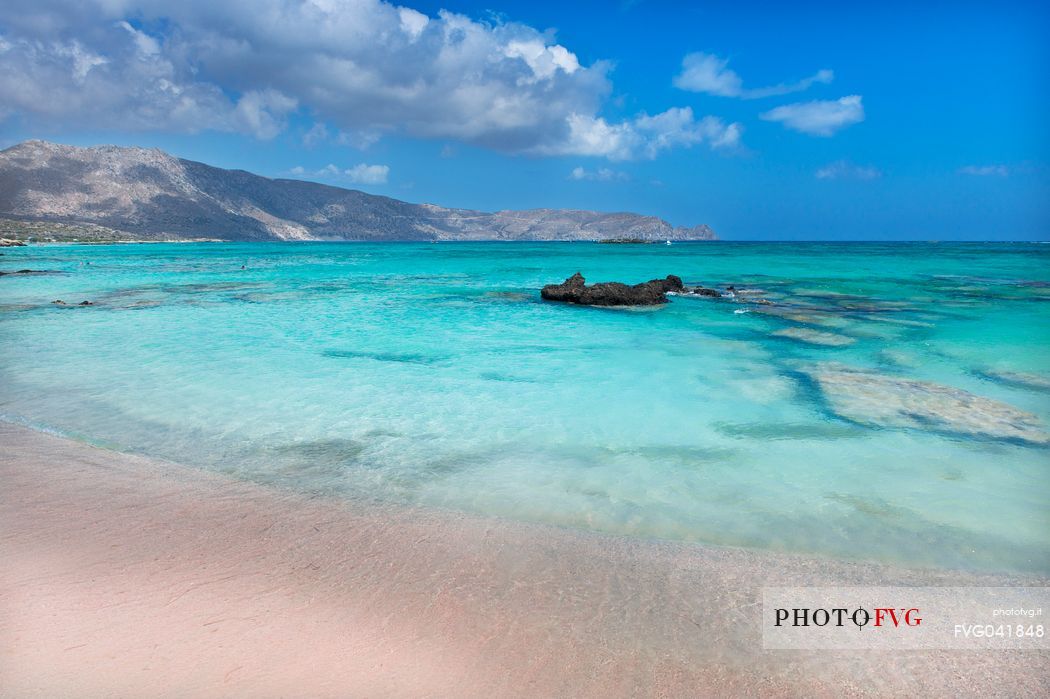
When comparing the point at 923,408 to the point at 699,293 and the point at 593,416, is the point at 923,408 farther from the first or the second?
the point at 699,293

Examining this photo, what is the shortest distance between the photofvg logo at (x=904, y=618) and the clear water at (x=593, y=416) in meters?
0.45

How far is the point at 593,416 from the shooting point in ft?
24.7

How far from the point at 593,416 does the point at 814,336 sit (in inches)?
347

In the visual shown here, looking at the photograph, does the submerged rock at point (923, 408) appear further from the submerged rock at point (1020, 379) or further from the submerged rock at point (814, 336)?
the submerged rock at point (814, 336)

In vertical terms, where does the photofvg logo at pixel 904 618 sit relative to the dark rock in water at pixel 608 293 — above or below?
below

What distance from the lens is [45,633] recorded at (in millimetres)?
2951

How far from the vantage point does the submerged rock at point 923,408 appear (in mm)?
6992

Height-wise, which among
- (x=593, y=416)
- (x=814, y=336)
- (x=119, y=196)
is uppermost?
(x=119, y=196)

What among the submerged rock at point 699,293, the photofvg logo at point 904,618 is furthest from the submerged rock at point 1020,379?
the submerged rock at point 699,293

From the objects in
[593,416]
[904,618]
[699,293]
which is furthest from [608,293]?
[904,618]

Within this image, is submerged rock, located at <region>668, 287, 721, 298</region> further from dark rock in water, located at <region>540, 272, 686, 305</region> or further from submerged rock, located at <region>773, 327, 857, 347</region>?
submerged rock, located at <region>773, 327, 857, 347</region>

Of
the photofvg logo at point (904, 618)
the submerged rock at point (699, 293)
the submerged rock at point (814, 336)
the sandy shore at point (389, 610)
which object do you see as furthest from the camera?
the submerged rock at point (699, 293)

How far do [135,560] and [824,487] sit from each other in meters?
5.66

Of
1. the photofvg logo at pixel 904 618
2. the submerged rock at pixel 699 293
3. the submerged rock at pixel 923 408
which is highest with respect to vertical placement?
the submerged rock at pixel 699 293
